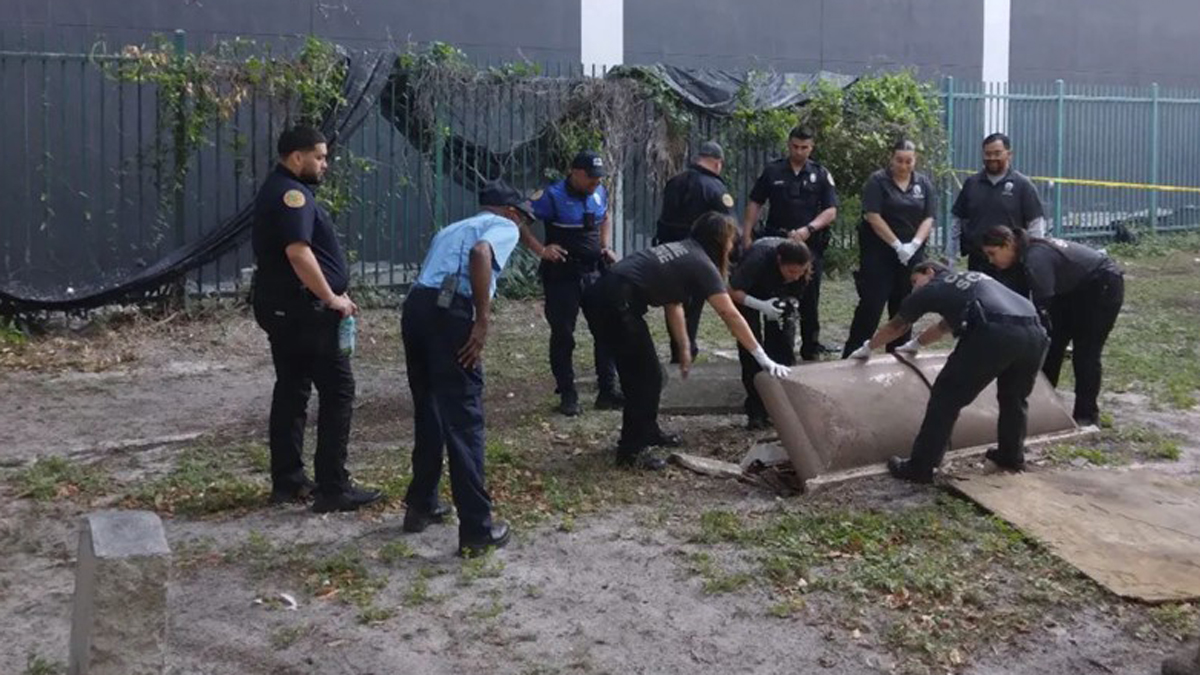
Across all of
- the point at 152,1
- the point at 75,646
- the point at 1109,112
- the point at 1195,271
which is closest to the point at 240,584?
the point at 75,646

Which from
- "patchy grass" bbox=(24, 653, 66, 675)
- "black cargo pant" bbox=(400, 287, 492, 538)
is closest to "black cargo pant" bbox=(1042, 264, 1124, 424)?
"black cargo pant" bbox=(400, 287, 492, 538)

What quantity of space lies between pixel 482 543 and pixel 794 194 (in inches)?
197

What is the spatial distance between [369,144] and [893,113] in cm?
561

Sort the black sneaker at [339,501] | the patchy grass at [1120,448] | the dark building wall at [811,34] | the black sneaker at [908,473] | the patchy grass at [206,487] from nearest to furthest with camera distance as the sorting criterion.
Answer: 1. the black sneaker at [339,501]
2. the patchy grass at [206,487]
3. the black sneaker at [908,473]
4. the patchy grass at [1120,448]
5. the dark building wall at [811,34]

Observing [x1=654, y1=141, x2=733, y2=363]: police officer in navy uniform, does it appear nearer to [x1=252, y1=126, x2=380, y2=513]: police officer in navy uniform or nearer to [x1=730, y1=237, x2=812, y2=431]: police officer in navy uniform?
[x1=730, y1=237, x2=812, y2=431]: police officer in navy uniform

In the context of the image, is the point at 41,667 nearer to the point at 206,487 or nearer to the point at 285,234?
the point at 285,234

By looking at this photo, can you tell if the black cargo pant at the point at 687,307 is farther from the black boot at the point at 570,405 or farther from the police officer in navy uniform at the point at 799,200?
the black boot at the point at 570,405

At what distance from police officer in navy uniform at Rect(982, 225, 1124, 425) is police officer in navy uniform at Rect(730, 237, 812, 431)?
102 cm

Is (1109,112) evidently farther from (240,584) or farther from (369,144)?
(240,584)

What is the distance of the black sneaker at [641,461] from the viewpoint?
7.63m

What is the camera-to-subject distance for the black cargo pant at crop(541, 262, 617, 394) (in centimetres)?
905

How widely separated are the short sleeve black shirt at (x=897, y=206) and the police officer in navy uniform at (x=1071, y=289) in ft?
4.90

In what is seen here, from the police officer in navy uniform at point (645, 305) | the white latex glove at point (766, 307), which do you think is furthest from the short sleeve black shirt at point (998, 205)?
the police officer in navy uniform at point (645, 305)

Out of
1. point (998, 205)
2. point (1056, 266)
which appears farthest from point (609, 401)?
point (998, 205)
